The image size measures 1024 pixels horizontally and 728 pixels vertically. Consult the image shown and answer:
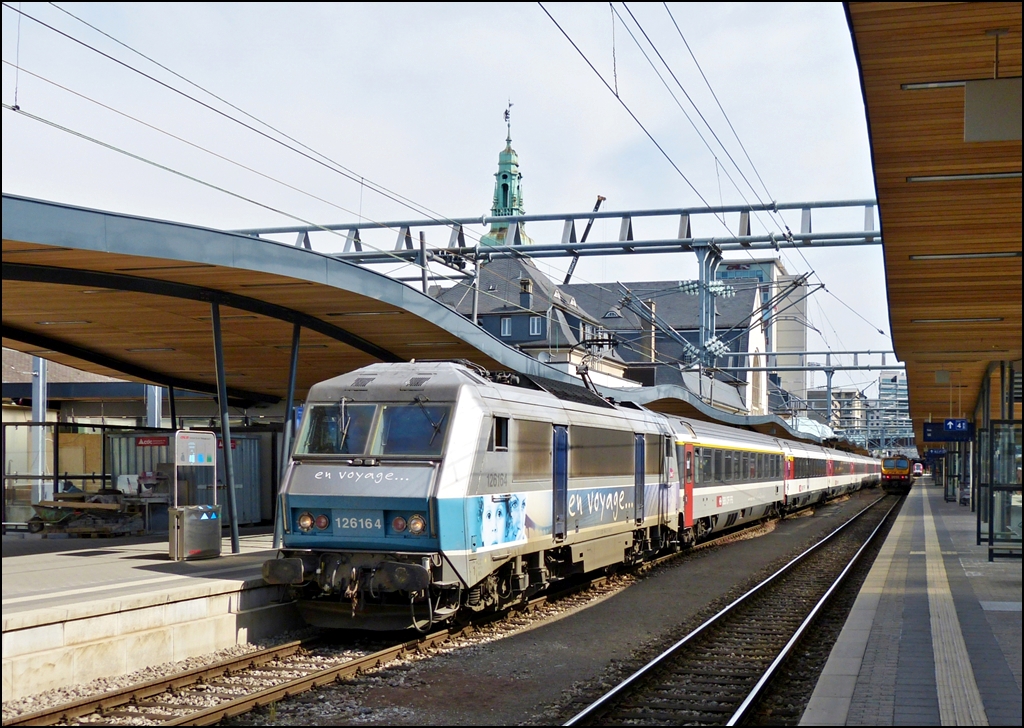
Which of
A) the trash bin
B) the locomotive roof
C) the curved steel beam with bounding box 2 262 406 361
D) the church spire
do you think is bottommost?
the trash bin

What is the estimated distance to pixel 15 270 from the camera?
1269 centimetres

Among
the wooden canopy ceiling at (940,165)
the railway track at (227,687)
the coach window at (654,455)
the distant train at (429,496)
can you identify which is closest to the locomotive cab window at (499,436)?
the distant train at (429,496)

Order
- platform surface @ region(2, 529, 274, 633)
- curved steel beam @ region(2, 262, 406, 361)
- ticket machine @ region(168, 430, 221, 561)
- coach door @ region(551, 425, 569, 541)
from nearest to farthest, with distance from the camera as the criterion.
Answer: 1. platform surface @ region(2, 529, 274, 633)
2. curved steel beam @ region(2, 262, 406, 361)
3. ticket machine @ region(168, 430, 221, 561)
4. coach door @ region(551, 425, 569, 541)

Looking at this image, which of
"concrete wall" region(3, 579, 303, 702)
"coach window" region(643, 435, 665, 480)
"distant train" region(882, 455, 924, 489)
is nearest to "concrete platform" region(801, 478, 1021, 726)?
"coach window" region(643, 435, 665, 480)

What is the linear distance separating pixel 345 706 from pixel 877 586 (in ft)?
30.6

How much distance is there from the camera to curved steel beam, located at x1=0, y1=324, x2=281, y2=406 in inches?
724

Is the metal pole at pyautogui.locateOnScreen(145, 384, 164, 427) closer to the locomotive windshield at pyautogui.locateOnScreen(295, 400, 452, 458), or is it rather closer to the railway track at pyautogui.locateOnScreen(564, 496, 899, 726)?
the locomotive windshield at pyautogui.locateOnScreen(295, 400, 452, 458)

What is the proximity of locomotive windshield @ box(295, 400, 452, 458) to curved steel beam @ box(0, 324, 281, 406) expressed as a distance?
7954 millimetres

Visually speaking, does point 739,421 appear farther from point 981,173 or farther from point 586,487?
point 981,173

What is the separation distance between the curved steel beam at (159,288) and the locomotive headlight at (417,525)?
17.9 ft

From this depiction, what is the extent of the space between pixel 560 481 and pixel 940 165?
263 inches

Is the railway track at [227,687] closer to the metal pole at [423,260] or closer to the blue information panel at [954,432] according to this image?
the metal pole at [423,260]

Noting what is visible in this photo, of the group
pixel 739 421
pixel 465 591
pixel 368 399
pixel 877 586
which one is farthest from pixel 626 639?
pixel 739 421

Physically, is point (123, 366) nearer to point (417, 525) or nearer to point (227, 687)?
point (417, 525)
